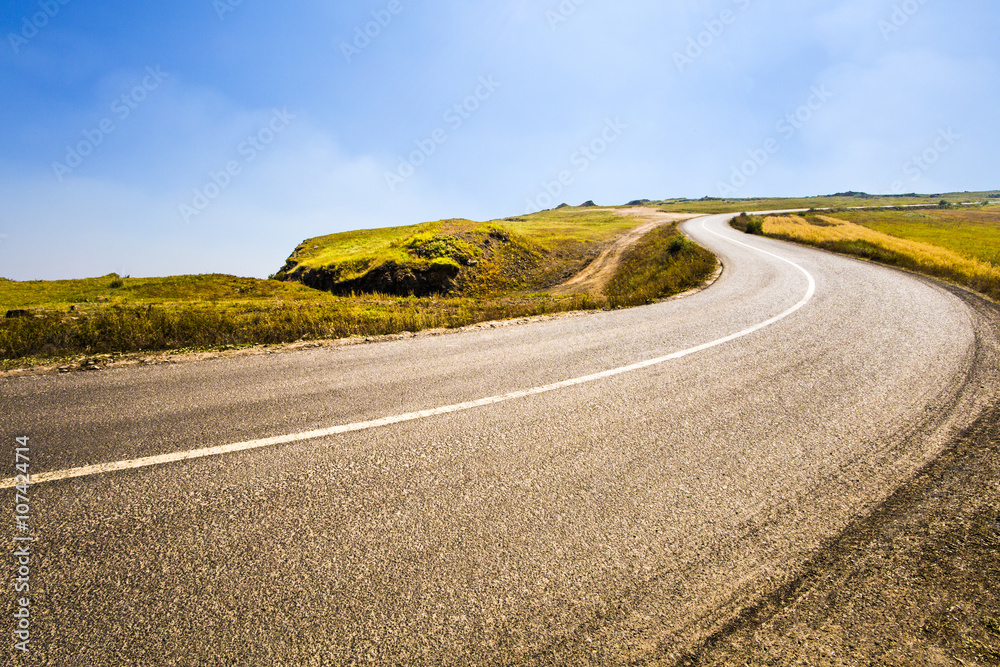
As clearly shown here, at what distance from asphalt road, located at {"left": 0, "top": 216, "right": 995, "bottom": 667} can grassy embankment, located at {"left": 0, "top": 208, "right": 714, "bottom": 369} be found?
2102 mm

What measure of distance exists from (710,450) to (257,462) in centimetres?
381

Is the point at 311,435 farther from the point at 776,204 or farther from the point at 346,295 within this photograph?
the point at 776,204

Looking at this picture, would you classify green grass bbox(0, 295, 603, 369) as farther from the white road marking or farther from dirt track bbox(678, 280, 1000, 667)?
dirt track bbox(678, 280, 1000, 667)

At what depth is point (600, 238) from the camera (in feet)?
127

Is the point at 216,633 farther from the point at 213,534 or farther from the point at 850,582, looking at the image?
the point at 850,582

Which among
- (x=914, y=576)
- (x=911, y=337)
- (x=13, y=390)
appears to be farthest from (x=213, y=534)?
(x=911, y=337)

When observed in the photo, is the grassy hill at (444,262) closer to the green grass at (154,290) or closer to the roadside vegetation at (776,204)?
the green grass at (154,290)

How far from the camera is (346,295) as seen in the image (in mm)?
23734

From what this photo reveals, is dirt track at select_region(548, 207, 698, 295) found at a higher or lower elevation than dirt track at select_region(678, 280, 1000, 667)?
higher

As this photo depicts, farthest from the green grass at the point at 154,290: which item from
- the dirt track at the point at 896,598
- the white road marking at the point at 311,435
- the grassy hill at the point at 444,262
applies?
the dirt track at the point at 896,598

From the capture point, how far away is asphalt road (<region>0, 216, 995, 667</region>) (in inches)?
78.6

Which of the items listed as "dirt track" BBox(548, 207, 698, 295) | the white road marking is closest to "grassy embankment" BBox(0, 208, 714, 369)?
"dirt track" BBox(548, 207, 698, 295)

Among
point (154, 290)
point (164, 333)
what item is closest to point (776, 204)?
point (154, 290)

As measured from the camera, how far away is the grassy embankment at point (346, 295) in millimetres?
7301
